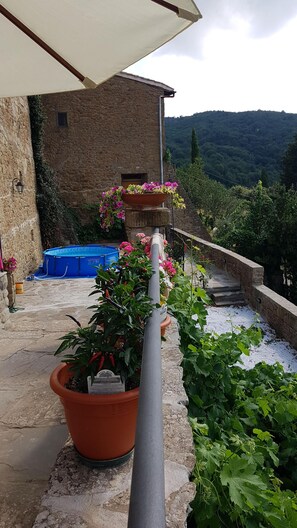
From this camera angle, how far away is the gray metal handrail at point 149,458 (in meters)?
0.59

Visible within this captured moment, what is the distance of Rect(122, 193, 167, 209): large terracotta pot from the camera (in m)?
5.04

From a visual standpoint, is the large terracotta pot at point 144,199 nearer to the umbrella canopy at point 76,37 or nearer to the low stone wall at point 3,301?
the low stone wall at point 3,301

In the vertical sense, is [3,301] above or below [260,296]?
above

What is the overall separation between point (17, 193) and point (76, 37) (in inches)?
270

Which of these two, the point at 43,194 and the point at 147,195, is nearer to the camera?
the point at 147,195

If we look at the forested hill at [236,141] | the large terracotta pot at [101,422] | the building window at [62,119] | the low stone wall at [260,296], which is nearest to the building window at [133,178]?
the building window at [62,119]

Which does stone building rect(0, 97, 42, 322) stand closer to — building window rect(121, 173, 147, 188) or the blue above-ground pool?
the blue above-ground pool

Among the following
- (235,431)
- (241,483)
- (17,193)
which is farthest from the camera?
(17,193)

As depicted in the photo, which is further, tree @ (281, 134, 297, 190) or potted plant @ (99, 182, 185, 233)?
tree @ (281, 134, 297, 190)

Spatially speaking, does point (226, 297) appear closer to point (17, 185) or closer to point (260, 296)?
point (260, 296)

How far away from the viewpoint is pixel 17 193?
8.25 metres

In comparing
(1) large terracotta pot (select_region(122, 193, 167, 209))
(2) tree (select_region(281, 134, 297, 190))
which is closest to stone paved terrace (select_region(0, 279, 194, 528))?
(1) large terracotta pot (select_region(122, 193, 167, 209))

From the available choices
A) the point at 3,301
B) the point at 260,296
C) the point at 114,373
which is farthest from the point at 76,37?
the point at 260,296

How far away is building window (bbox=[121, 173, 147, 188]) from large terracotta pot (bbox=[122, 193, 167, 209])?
10.3 meters
